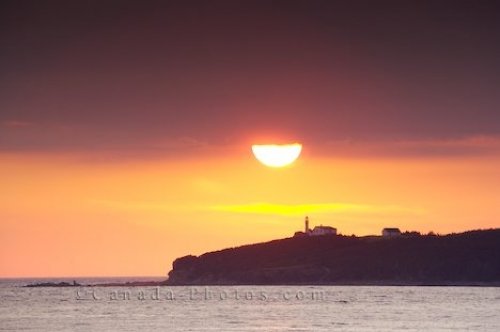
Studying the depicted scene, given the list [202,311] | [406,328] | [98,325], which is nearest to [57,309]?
[202,311]

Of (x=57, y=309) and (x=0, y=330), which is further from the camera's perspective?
(x=57, y=309)

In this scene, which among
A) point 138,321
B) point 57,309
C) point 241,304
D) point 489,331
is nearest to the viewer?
point 489,331

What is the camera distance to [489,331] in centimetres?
10200

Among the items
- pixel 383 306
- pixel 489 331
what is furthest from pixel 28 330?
pixel 383 306

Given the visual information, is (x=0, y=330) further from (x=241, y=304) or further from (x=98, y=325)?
(x=241, y=304)

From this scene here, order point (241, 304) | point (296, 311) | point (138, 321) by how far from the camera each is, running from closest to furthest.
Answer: point (138, 321)
point (296, 311)
point (241, 304)

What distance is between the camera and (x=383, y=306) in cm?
15250

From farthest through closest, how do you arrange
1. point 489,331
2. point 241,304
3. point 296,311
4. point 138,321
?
1. point 241,304
2. point 296,311
3. point 138,321
4. point 489,331

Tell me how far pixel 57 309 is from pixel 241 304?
27.1 meters

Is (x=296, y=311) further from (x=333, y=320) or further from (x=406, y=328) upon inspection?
(x=406, y=328)

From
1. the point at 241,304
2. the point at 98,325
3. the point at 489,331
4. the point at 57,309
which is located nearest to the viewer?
the point at 489,331

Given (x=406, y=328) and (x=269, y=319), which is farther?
(x=269, y=319)

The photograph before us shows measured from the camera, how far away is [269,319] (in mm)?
118062

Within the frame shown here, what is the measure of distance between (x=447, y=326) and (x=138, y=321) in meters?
28.5
